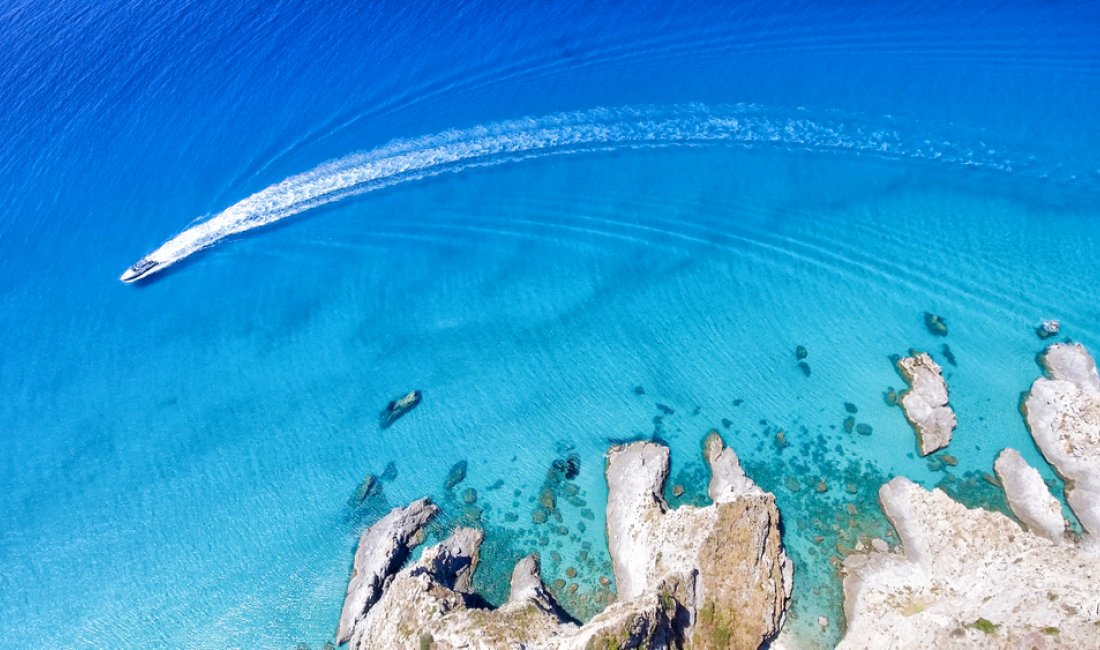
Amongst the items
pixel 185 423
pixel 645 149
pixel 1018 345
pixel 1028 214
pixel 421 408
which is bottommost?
pixel 1018 345

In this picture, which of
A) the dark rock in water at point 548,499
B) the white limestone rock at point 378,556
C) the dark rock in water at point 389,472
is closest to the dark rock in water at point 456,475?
the white limestone rock at point 378,556

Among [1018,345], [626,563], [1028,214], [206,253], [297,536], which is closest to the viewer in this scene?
[626,563]

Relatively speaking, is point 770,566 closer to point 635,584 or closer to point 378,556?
point 635,584

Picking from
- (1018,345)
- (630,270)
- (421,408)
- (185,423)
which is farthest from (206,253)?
(1018,345)

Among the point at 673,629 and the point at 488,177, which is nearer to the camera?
the point at 673,629

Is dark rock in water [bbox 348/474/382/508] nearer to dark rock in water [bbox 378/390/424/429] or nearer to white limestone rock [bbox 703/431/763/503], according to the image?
dark rock in water [bbox 378/390/424/429]

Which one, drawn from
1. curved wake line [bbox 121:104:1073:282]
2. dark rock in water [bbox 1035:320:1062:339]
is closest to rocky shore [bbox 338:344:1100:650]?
dark rock in water [bbox 1035:320:1062:339]

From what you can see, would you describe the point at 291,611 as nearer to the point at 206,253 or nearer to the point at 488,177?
the point at 206,253

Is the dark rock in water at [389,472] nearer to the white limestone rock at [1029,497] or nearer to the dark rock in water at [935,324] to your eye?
the white limestone rock at [1029,497]
